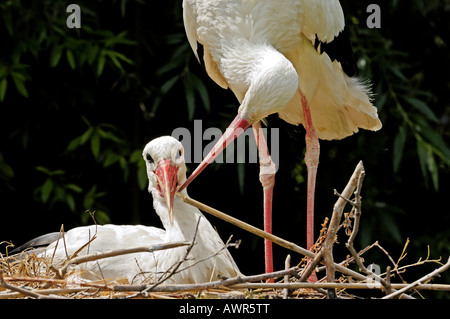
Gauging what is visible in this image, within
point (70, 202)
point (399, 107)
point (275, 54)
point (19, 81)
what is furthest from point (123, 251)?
point (399, 107)

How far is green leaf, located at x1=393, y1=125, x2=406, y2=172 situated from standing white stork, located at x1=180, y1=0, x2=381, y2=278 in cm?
94

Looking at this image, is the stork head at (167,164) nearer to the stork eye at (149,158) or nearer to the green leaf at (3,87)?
the stork eye at (149,158)

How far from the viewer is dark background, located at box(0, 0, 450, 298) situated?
4102 mm

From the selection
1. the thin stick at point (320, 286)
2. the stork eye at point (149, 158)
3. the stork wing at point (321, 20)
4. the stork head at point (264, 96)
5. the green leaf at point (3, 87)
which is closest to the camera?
the thin stick at point (320, 286)

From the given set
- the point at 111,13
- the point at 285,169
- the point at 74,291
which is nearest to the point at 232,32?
the point at 74,291

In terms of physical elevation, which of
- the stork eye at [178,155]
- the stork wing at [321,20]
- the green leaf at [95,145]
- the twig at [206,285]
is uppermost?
the stork wing at [321,20]

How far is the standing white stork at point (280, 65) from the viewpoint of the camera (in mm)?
2455

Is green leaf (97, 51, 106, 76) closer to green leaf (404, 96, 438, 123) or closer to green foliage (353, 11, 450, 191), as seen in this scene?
green foliage (353, 11, 450, 191)

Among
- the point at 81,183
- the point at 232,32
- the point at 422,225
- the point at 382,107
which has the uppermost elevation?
the point at 232,32

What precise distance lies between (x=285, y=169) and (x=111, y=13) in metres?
1.35

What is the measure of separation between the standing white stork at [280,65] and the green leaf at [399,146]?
0.94m

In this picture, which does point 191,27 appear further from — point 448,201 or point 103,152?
point 448,201

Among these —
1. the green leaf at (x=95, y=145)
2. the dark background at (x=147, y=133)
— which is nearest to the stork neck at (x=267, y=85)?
the dark background at (x=147, y=133)

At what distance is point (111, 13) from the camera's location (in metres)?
4.45
